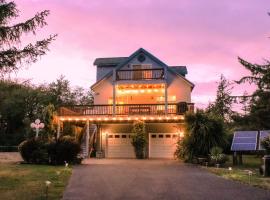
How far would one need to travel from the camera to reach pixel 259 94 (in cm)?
2866

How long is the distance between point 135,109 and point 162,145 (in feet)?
11.7

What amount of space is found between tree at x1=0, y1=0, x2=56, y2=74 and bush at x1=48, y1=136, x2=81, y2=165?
9610 mm

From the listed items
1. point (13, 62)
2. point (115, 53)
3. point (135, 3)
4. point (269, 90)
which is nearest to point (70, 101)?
point (115, 53)

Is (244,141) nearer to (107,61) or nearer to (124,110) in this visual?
(124,110)

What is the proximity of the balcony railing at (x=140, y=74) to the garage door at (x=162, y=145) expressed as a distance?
4578mm

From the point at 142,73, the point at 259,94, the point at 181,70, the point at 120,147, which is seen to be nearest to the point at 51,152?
the point at 120,147

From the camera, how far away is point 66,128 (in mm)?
31391

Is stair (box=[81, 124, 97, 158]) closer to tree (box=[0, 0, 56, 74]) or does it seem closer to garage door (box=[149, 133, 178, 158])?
garage door (box=[149, 133, 178, 158])

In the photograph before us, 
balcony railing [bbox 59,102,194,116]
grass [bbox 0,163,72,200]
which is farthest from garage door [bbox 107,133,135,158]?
grass [bbox 0,163,72,200]

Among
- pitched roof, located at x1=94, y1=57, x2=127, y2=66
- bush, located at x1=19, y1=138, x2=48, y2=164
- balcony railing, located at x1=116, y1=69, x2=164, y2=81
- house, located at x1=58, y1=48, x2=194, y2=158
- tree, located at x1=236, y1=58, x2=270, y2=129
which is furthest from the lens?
pitched roof, located at x1=94, y1=57, x2=127, y2=66

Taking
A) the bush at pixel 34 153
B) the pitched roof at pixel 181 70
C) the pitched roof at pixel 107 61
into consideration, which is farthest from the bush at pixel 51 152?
the pitched roof at pixel 181 70

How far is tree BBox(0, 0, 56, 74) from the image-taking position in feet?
44.4

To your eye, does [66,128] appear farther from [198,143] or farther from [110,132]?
[198,143]

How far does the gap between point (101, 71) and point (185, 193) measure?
28055 millimetres
